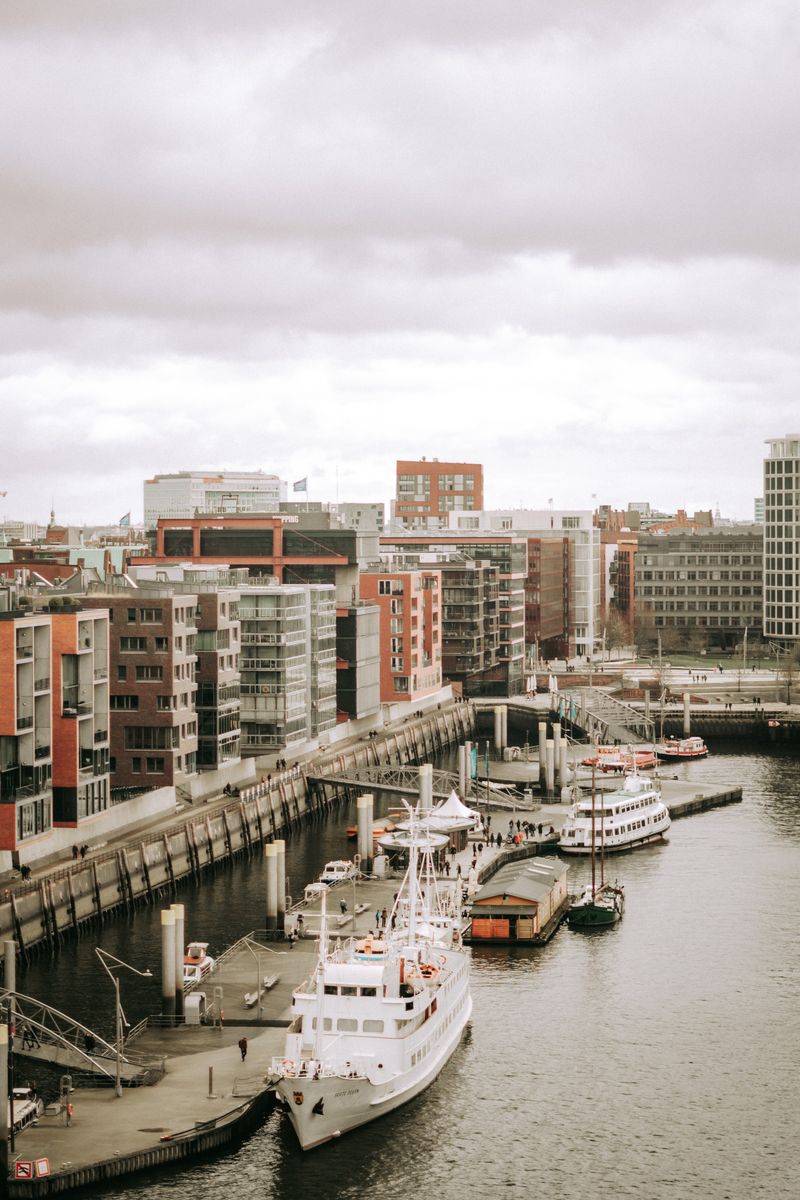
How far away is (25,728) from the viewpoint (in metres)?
96.0

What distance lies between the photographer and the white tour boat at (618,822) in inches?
4757

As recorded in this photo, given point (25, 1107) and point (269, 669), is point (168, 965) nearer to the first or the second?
point (25, 1107)

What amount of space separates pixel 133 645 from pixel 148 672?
2041 mm

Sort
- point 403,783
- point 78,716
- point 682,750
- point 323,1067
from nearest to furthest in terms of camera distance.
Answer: point 323,1067, point 78,716, point 403,783, point 682,750

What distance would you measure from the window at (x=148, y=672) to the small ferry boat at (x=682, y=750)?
6733 cm

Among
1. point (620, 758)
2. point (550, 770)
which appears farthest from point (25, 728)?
point (620, 758)

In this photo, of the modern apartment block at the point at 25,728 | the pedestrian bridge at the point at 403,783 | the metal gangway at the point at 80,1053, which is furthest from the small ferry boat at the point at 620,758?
the metal gangway at the point at 80,1053

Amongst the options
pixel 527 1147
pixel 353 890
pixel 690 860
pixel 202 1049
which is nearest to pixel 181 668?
pixel 353 890

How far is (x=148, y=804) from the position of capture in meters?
114

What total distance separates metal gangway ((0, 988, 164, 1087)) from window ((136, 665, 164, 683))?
48957mm

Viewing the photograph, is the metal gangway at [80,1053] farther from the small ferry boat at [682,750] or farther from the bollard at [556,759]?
the small ferry boat at [682,750]

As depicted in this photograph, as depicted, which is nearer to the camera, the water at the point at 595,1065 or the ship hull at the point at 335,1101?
the water at the point at 595,1065

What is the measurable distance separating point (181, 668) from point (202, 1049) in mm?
51464

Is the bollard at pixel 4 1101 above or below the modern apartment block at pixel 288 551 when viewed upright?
below
